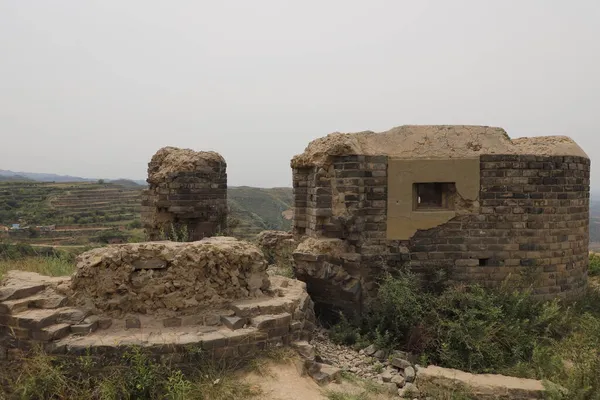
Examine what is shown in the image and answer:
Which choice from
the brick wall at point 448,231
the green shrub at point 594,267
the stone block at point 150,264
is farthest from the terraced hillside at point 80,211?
the stone block at point 150,264

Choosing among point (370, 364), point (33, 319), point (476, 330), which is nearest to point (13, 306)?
point (33, 319)

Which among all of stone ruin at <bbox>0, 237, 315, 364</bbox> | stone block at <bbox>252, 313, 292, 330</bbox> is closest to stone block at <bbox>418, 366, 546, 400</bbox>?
stone ruin at <bbox>0, 237, 315, 364</bbox>

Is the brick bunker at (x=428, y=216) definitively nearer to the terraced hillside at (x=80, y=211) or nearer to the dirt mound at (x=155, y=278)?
the dirt mound at (x=155, y=278)

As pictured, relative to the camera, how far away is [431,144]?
6.43 metres

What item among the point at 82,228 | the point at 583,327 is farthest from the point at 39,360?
the point at 82,228

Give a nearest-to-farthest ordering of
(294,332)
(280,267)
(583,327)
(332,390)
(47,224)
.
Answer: (332,390) → (294,332) → (583,327) → (280,267) → (47,224)

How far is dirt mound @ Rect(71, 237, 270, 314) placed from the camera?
4.23m

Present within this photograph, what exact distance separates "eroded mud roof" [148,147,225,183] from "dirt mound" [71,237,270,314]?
3.89m

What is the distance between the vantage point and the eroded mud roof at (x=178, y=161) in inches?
323

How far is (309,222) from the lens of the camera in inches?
268

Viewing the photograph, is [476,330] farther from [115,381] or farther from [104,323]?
[104,323]

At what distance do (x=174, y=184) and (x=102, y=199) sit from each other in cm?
3807

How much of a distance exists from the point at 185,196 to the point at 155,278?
4.10 metres

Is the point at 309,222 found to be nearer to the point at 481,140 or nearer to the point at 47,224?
the point at 481,140
